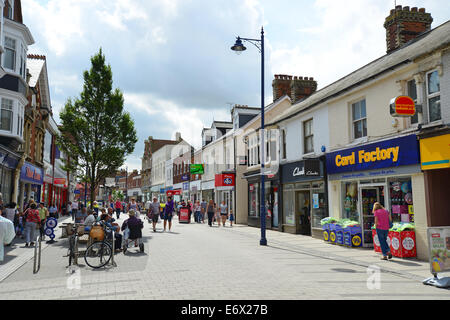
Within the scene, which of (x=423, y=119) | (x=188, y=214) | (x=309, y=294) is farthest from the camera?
(x=188, y=214)

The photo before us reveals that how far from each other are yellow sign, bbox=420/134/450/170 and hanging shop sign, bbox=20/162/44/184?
20.8 metres

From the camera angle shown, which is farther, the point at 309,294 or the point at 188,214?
the point at 188,214

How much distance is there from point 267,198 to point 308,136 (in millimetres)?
5968

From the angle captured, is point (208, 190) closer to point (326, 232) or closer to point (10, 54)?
point (10, 54)

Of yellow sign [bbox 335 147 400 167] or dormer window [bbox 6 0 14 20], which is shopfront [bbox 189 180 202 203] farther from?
yellow sign [bbox 335 147 400 167]

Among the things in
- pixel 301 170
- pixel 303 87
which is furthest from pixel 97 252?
pixel 303 87

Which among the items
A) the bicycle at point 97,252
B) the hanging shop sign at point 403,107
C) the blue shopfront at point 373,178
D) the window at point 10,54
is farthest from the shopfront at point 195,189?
the hanging shop sign at point 403,107

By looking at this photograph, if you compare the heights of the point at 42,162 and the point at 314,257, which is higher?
the point at 42,162

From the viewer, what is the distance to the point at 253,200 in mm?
25250

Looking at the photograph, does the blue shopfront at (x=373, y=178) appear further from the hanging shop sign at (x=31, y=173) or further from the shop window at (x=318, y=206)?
the hanging shop sign at (x=31, y=173)
